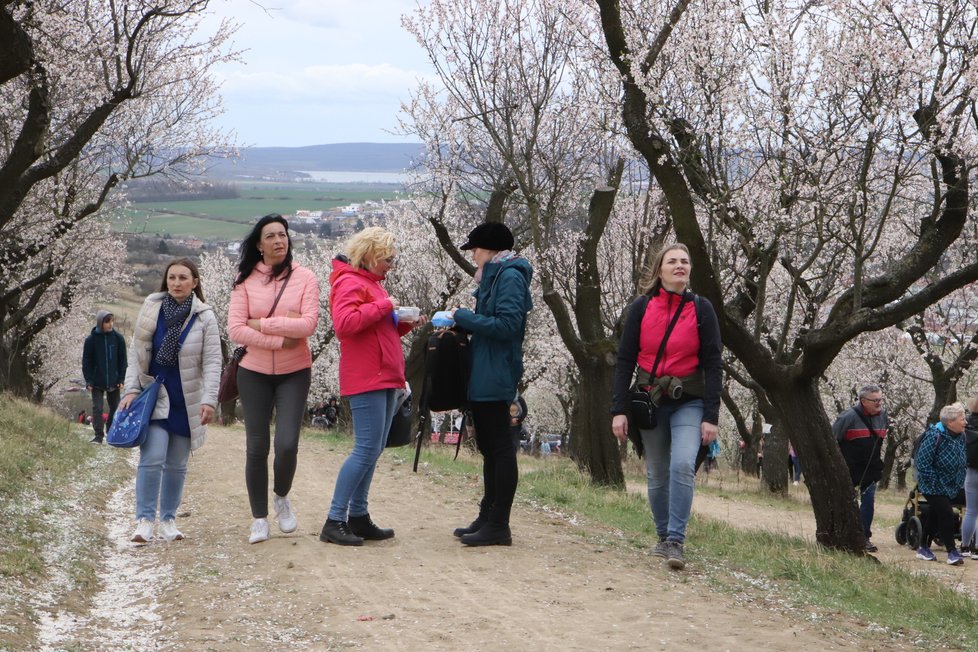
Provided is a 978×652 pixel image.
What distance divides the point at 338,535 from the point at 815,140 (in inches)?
243

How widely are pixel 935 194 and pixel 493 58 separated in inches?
293

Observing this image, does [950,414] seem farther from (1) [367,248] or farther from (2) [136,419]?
(2) [136,419]

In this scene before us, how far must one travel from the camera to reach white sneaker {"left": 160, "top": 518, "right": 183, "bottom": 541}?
777cm

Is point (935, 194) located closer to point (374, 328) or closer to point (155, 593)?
point (374, 328)

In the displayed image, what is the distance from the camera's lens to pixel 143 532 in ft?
24.8

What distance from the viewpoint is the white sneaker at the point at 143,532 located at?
7559mm

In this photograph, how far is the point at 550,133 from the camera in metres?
16.2

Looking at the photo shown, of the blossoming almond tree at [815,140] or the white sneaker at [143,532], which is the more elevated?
the blossoming almond tree at [815,140]

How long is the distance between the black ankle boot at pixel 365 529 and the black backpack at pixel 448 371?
40.0 inches

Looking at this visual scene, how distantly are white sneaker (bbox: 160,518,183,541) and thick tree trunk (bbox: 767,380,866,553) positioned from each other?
20.5ft

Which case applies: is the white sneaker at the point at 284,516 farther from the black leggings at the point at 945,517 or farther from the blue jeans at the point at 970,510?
the blue jeans at the point at 970,510

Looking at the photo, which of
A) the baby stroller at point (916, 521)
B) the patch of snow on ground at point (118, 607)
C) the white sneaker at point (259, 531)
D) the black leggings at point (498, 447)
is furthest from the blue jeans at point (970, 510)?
the patch of snow on ground at point (118, 607)

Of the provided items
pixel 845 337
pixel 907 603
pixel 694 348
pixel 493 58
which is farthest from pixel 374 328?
pixel 493 58

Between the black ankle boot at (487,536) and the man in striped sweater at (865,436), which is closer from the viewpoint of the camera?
the black ankle boot at (487,536)
